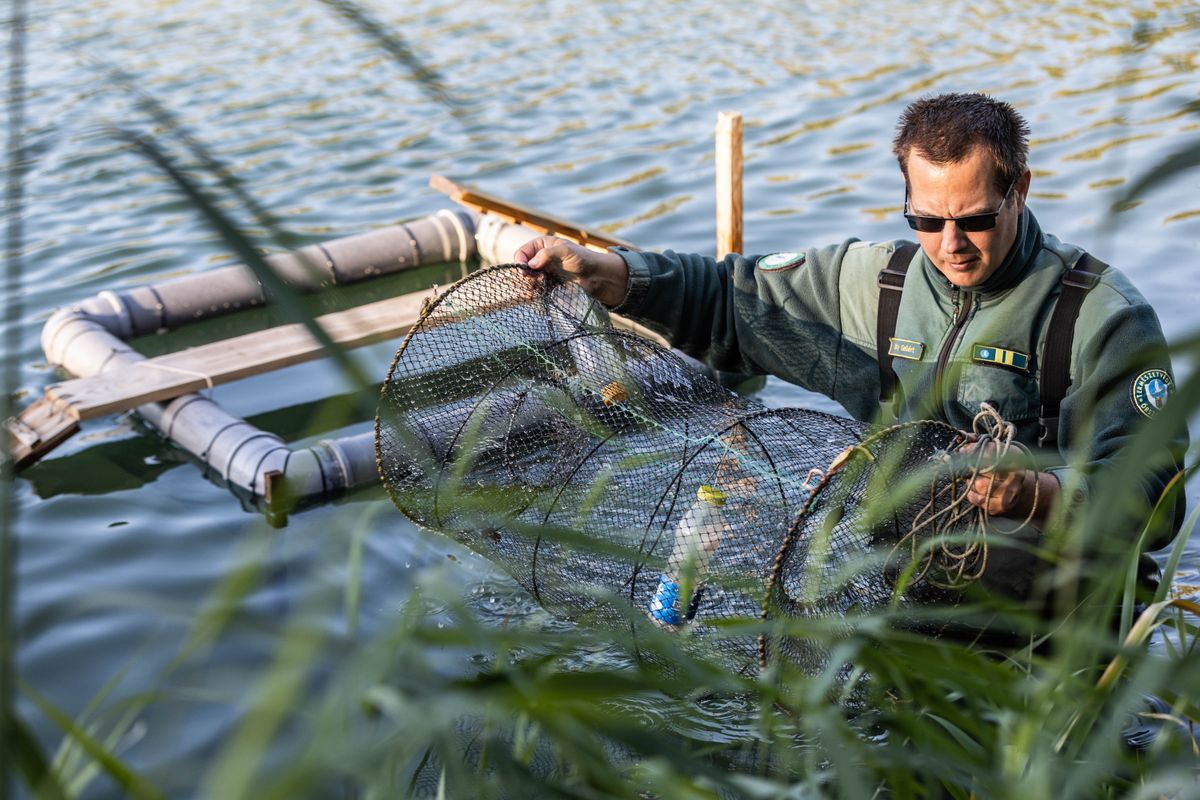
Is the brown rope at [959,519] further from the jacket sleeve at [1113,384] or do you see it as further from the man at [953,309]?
the jacket sleeve at [1113,384]

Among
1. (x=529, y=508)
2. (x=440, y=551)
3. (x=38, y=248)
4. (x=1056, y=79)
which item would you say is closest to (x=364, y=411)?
(x=440, y=551)

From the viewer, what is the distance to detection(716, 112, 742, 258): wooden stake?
606 centimetres

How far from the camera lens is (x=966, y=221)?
3387 mm

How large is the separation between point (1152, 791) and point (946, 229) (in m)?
2.28

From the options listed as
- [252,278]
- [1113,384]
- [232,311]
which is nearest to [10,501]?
[1113,384]

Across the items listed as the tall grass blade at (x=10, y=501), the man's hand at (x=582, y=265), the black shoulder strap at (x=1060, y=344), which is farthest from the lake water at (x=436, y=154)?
the tall grass blade at (x=10, y=501)

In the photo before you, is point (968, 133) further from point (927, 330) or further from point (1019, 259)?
point (927, 330)

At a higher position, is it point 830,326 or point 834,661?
point 834,661

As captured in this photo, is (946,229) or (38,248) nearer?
(946,229)

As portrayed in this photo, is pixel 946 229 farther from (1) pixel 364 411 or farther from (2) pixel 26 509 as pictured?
(2) pixel 26 509

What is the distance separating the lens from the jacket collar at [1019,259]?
11.4 feet

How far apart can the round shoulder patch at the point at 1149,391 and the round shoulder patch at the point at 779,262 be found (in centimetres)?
118

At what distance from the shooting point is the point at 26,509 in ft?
16.8

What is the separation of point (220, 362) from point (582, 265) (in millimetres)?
2578
